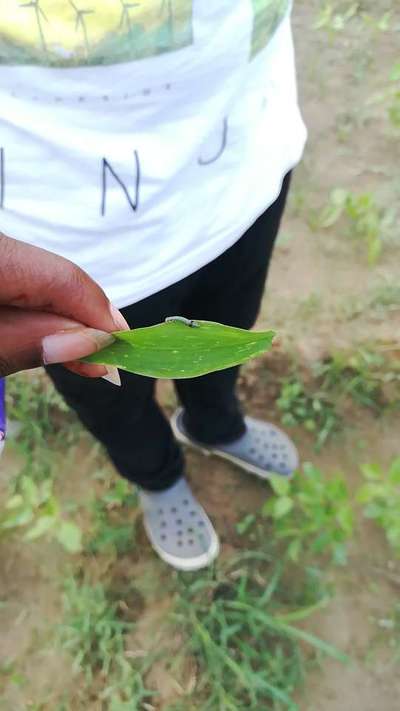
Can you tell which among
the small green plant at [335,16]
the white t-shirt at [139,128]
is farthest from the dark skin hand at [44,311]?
the small green plant at [335,16]

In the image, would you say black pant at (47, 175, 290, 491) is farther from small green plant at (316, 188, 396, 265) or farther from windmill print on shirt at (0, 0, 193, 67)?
small green plant at (316, 188, 396, 265)

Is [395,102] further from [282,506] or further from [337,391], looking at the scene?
[282,506]

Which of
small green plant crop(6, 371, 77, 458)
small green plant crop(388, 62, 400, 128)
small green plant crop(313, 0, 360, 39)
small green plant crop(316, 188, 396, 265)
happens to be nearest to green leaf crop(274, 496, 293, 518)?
small green plant crop(6, 371, 77, 458)

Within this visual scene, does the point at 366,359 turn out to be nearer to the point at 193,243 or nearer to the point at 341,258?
the point at 341,258

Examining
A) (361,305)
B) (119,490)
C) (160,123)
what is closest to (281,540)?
(119,490)

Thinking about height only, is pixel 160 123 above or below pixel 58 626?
above

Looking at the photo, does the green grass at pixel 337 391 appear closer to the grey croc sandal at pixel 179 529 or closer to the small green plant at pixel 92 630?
the grey croc sandal at pixel 179 529
